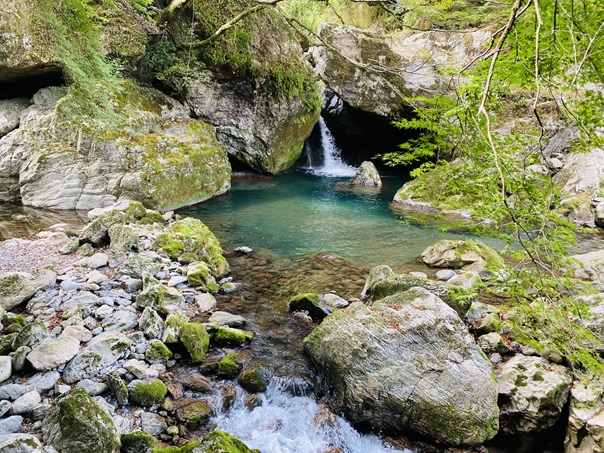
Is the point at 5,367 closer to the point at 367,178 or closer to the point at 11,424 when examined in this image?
the point at 11,424

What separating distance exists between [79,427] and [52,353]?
1.28m

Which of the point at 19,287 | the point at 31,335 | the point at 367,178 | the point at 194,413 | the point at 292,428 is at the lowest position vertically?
the point at 292,428

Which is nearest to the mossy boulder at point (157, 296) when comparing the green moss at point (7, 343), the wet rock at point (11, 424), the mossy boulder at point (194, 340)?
the mossy boulder at point (194, 340)

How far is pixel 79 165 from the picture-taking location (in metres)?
9.88

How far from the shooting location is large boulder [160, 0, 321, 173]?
13.3m

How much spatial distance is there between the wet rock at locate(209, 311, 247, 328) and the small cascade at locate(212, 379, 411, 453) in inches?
52.0

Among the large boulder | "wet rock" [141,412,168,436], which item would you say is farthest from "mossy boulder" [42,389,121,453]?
the large boulder

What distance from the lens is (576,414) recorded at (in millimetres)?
3424

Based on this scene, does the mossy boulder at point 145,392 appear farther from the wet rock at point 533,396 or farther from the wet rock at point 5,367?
the wet rock at point 533,396

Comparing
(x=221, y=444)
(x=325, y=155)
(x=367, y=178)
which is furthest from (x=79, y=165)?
(x=325, y=155)

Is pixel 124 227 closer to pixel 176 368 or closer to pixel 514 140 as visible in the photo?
pixel 176 368

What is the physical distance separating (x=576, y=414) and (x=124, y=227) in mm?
7223

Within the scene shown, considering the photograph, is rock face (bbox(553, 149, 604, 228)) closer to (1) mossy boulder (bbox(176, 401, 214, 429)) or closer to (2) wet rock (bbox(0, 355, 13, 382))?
(1) mossy boulder (bbox(176, 401, 214, 429))

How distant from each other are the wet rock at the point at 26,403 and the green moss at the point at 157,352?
1.10 meters
